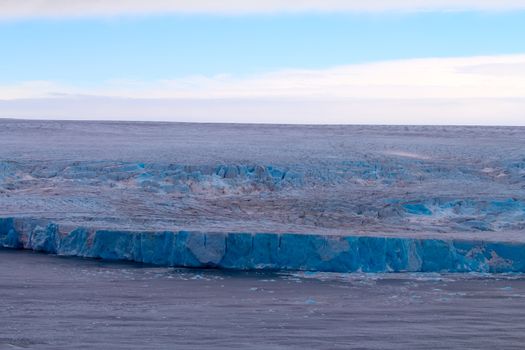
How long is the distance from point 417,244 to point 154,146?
10.7m

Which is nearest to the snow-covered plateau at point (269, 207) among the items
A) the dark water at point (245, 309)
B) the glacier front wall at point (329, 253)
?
the glacier front wall at point (329, 253)

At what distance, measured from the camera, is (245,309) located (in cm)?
699

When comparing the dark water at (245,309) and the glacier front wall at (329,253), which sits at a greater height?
the glacier front wall at (329,253)

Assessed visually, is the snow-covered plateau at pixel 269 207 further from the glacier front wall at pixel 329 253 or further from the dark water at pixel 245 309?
the dark water at pixel 245 309

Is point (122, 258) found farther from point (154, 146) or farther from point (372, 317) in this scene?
point (154, 146)

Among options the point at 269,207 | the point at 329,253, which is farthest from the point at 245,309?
the point at 269,207

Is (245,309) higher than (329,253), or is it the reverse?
(329,253)

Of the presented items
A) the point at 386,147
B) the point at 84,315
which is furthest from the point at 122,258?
the point at 386,147

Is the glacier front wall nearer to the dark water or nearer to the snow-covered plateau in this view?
the snow-covered plateau

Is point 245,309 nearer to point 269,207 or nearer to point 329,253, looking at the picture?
point 329,253

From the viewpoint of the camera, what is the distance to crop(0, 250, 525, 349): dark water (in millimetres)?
5977

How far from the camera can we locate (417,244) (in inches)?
345

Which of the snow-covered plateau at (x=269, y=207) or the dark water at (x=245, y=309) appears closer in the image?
the dark water at (x=245, y=309)

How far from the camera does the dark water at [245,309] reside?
598cm
